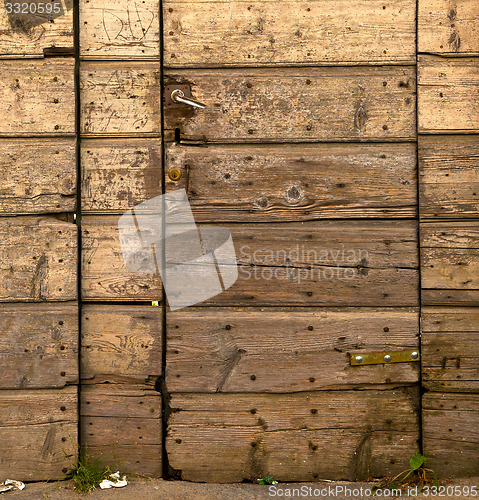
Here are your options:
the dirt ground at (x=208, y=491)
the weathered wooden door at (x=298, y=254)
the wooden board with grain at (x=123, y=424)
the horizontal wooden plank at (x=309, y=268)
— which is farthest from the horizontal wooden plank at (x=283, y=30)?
the dirt ground at (x=208, y=491)

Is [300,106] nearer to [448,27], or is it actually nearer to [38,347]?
[448,27]

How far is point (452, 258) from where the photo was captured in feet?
6.48

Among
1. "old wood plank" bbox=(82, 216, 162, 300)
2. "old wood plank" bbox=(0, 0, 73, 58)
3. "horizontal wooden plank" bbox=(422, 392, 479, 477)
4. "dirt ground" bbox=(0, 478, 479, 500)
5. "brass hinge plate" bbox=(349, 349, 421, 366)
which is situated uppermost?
"old wood plank" bbox=(0, 0, 73, 58)

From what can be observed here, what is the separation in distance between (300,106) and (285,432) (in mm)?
1483

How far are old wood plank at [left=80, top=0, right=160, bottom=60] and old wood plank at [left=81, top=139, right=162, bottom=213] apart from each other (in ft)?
1.29

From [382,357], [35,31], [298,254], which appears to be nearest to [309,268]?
[298,254]

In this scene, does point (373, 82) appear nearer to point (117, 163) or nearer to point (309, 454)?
point (117, 163)

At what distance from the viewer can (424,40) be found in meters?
1.95

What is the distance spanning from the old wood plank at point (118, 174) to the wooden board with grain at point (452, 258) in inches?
49.0

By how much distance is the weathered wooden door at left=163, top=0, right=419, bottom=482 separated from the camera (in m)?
1.96

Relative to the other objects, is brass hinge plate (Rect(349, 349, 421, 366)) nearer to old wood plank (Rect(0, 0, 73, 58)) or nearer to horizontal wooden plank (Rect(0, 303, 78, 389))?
horizontal wooden plank (Rect(0, 303, 78, 389))

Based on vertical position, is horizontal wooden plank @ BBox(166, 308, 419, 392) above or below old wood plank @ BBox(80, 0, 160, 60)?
below

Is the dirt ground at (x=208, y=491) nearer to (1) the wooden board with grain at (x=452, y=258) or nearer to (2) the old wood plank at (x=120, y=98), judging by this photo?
(1) the wooden board with grain at (x=452, y=258)

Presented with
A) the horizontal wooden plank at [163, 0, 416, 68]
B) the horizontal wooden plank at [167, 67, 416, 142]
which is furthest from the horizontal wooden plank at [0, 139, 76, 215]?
the horizontal wooden plank at [163, 0, 416, 68]
